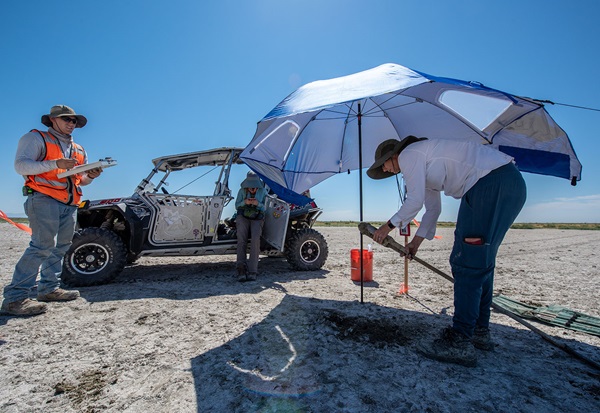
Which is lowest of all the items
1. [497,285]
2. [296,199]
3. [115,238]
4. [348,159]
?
[497,285]

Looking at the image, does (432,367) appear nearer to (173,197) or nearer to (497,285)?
(497,285)

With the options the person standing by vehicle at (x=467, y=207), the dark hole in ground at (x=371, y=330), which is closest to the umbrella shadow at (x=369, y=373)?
the dark hole in ground at (x=371, y=330)

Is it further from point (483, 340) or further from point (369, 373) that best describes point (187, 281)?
point (483, 340)

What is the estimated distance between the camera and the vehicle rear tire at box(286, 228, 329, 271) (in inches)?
220

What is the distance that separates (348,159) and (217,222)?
97.3 inches

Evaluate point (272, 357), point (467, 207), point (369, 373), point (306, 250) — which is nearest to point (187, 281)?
point (306, 250)

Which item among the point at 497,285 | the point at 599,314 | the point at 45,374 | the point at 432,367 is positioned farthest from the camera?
the point at 497,285

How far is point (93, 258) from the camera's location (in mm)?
4363

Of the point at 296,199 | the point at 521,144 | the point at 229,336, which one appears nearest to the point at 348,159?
the point at 296,199

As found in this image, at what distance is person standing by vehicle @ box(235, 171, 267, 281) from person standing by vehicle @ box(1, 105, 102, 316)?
2117mm

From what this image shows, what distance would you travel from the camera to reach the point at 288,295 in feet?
13.0

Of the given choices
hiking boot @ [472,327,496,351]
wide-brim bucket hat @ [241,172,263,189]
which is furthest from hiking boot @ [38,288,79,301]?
hiking boot @ [472,327,496,351]

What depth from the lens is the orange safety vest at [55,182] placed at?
313 cm

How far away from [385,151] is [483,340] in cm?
182
